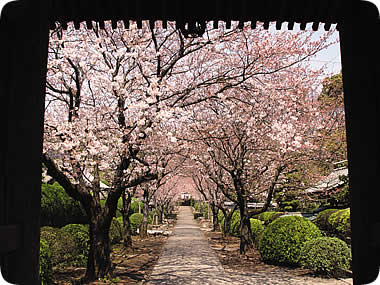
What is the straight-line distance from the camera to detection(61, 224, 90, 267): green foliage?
32.3ft

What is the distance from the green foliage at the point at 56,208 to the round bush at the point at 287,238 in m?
6.40

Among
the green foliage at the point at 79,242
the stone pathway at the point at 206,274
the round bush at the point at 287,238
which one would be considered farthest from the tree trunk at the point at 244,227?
the green foliage at the point at 79,242

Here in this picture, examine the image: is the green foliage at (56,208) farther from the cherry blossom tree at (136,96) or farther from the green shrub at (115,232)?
the cherry blossom tree at (136,96)

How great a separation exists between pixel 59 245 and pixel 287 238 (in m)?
6.62

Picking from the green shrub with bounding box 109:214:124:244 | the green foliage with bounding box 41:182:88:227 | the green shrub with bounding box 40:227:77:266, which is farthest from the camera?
the green shrub with bounding box 109:214:124:244

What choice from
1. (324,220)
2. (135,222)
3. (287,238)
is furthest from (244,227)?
(135,222)

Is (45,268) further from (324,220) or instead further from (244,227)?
(324,220)

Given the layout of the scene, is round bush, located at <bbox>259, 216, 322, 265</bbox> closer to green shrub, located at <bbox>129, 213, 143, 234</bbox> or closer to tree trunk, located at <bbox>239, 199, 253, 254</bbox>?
tree trunk, located at <bbox>239, 199, 253, 254</bbox>

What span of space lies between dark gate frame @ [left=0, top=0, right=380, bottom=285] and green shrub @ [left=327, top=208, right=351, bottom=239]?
9.35 meters

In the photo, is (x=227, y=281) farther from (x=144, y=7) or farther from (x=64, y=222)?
(x=144, y=7)

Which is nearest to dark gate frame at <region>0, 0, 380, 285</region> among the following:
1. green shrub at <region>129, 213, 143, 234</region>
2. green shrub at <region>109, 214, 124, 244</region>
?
green shrub at <region>109, 214, 124, 244</region>

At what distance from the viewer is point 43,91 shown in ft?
9.51

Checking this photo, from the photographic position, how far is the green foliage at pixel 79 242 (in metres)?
9.84

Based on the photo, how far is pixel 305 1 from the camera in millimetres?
2930
